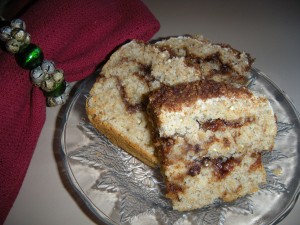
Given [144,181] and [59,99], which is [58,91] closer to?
[59,99]

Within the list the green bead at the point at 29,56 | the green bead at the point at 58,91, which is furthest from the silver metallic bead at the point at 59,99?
the green bead at the point at 29,56

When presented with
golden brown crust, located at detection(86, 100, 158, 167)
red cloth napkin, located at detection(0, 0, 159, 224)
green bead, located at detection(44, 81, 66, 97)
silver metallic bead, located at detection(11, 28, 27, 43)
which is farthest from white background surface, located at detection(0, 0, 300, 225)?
silver metallic bead, located at detection(11, 28, 27, 43)

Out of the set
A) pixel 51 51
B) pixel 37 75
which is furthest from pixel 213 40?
pixel 37 75

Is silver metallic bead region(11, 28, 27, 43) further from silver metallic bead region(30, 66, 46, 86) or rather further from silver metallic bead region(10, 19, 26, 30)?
silver metallic bead region(30, 66, 46, 86)

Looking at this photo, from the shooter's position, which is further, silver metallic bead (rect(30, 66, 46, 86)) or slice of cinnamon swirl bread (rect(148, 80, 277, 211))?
silver metallic bead (rect(30, 66, 46, 86))

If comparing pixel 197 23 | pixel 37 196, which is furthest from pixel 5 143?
pixel 197 23

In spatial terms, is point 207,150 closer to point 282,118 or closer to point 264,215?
point 264,215

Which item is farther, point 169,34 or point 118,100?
point 169,34
